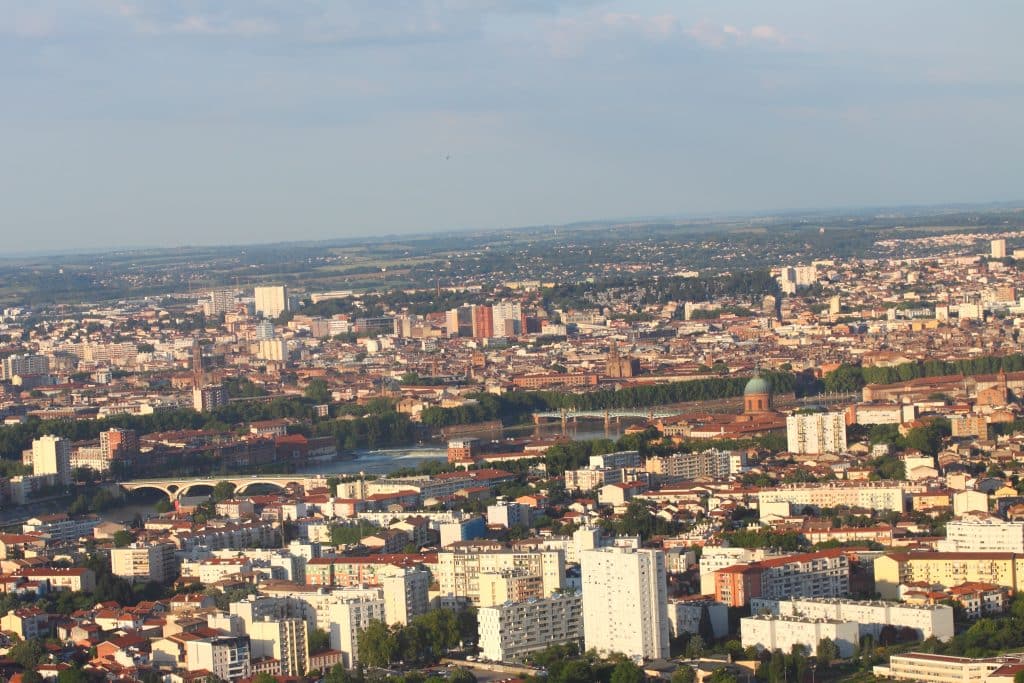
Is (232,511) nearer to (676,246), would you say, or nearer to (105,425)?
(105,425)

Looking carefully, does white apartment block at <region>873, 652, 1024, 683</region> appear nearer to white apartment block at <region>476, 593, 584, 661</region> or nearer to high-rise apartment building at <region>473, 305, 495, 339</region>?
white apartment block at <region>476, 593, 584, 661</region>

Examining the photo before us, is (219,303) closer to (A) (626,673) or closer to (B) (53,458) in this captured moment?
(B) (53,458)

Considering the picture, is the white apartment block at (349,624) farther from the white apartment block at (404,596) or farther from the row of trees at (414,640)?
the white apartment block at (404,596)

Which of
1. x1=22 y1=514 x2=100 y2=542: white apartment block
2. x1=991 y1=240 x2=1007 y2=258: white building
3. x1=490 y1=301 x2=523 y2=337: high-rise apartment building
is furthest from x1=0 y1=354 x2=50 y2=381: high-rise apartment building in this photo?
x1=991 y1=240 x2=1007 y2=258: white building

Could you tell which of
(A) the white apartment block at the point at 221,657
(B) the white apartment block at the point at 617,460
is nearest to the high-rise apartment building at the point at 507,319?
(B) the white apartment block at the point at 617,460

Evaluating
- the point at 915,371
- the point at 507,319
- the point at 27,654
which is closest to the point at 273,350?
the point at 507,319
